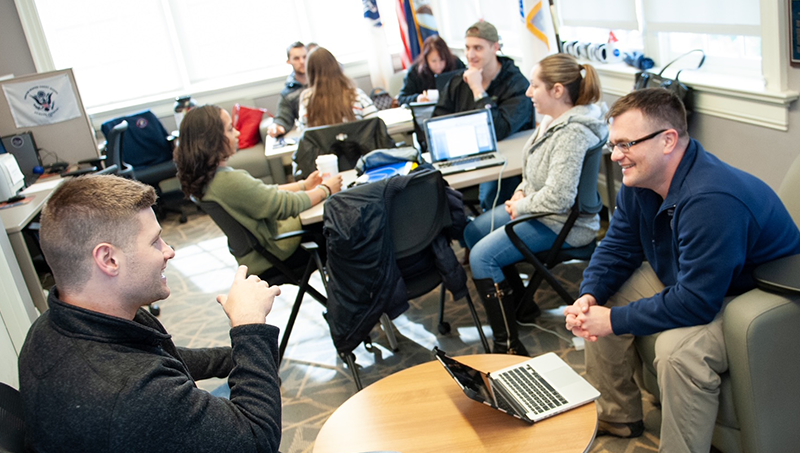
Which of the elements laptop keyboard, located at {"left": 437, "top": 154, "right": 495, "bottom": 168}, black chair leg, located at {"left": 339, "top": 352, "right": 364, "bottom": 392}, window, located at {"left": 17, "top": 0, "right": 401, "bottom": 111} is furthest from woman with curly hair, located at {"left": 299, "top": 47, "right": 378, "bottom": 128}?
window, located at {"left": 17, "top": 0, "right": 401, "bottom": 111}

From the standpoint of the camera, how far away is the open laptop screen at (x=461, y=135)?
11.6ft

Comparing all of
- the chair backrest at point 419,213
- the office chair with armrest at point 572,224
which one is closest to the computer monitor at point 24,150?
the chair backrest at point 419,213

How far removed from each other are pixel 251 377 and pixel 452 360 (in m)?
0.79

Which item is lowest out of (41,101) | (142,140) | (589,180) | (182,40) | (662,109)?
(589,180)

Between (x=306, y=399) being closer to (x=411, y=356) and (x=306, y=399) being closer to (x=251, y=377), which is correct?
(x=411, y=356)

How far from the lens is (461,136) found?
3547mm

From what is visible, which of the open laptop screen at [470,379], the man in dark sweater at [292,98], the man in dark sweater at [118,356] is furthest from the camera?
the man in dark sweater at [292,98]

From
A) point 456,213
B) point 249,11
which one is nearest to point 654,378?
point 456,213

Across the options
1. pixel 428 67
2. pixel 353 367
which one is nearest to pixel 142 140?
pixel 428 67

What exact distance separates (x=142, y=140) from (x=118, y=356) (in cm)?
539

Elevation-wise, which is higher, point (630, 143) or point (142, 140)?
point (630, 143)

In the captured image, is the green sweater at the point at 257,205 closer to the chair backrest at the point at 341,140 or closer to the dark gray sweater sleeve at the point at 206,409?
the chair backrest at the point at 341,140

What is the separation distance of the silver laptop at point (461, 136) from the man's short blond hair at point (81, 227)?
2.25 metres

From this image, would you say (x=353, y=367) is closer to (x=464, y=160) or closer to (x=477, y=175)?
(x=477, y=175)
